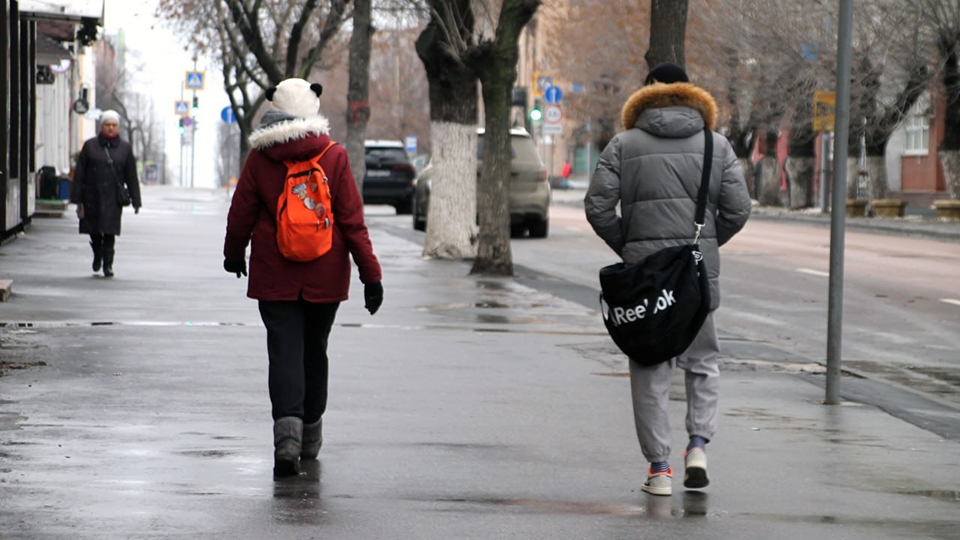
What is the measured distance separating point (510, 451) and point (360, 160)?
28.8 metres

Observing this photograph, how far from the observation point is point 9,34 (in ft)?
71.8

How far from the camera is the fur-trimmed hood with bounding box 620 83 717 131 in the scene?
280 inches

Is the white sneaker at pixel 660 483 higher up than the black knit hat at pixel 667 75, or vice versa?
the black knit hat at pixel 667 75

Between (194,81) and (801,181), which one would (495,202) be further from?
(194,81)

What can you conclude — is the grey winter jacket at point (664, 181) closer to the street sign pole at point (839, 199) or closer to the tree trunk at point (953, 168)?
the street sign pole at point (839, 199)

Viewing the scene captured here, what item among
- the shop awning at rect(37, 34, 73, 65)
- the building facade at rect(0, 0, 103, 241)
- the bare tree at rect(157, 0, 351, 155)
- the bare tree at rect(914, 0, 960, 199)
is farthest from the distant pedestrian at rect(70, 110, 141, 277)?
the bare tree at rect(914, 0, 960, 199)

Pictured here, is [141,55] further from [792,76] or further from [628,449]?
[628,449]

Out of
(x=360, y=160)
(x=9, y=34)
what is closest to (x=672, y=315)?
(x=9, y=34)

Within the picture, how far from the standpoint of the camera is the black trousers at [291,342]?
23.9 ft

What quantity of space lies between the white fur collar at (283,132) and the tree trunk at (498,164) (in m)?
12.4

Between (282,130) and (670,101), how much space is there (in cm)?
157

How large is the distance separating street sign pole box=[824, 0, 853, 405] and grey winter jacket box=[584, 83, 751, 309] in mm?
2779


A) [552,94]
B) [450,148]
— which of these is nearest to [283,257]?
[450,148]

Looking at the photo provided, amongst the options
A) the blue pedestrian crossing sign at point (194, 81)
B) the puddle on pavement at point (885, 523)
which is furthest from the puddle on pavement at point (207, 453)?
the blue pedestrian crossing sign at point (194, 81)
